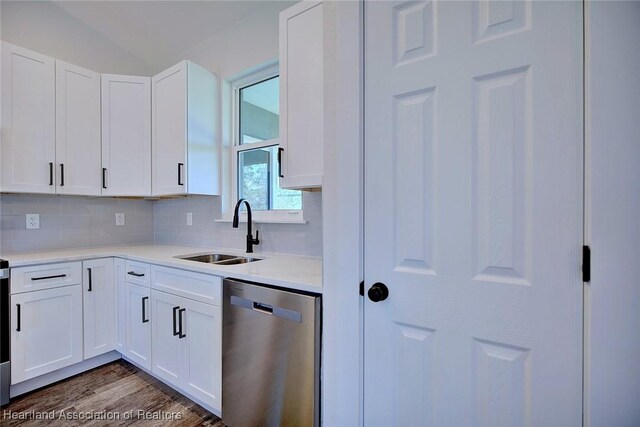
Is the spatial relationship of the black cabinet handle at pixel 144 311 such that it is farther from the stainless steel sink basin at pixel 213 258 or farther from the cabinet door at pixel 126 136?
the cabinet door at pixel 126 136

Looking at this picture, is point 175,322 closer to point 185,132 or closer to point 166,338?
point 166,338

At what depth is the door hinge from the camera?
0.75 m

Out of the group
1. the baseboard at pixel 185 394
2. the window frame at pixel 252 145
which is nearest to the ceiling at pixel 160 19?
the window frame at pixel 252 145

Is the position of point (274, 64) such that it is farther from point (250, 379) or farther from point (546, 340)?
point (546, 340)

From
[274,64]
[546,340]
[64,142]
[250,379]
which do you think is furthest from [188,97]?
[546,340]

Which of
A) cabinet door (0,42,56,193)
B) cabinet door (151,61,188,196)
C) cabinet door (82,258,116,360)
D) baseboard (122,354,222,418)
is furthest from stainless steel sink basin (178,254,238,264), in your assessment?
cabinet door (0,42,56,193)

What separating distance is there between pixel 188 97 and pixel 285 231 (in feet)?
4.17

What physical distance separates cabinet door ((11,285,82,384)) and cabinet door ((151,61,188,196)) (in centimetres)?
98

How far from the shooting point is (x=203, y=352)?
Result: 5.44 ft

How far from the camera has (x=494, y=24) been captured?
86cm

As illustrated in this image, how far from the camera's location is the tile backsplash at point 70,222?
88.6 inches

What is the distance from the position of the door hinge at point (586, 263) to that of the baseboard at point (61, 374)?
116 inches

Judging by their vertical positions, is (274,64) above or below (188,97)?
above

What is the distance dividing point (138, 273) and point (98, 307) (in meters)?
0.47
